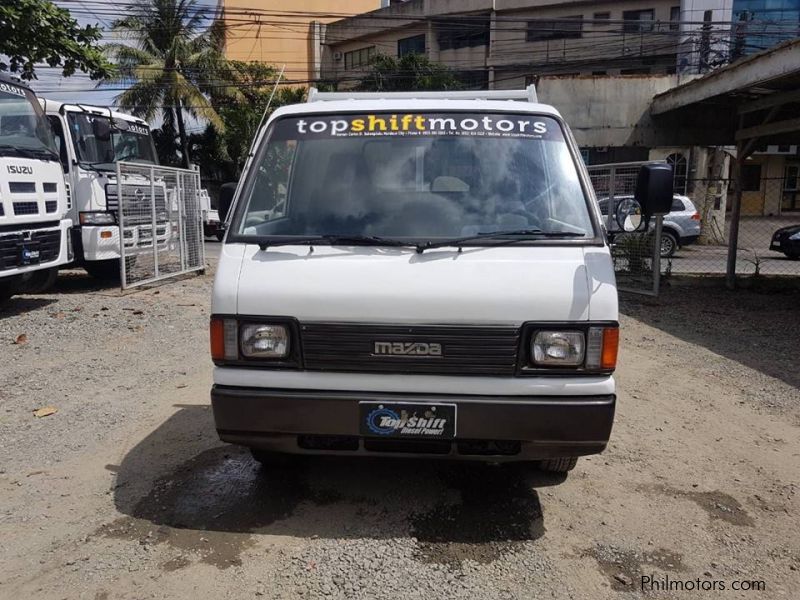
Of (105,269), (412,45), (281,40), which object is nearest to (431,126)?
(105,269)

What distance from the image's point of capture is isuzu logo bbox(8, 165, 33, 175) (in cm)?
748

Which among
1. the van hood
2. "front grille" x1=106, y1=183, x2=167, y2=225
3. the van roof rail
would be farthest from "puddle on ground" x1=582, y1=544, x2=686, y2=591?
"front grille" x1=106, y1=183, x2=167, y2=225

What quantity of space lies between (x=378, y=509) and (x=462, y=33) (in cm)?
3475

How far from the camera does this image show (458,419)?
3068 mm

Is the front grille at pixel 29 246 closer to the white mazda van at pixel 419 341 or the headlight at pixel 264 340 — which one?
the white mazda van at pixel 419 341

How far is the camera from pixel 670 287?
1200cm

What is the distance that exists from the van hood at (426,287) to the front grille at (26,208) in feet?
18.7

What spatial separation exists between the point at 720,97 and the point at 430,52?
2679 cm

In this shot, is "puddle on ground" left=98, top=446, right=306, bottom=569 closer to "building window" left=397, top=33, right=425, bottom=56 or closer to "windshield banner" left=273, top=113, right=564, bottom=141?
"windshield banner" left=273, top=113, right=564, bottom=141

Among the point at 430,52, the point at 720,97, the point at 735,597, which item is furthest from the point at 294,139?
the point at 430,52

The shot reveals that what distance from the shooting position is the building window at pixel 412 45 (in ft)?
119

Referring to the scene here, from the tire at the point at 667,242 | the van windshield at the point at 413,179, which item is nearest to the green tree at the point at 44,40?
the van windshield at the point at 413,179

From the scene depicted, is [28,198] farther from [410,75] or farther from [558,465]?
[410,75]

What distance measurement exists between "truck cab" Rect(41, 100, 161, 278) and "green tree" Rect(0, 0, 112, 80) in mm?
960
